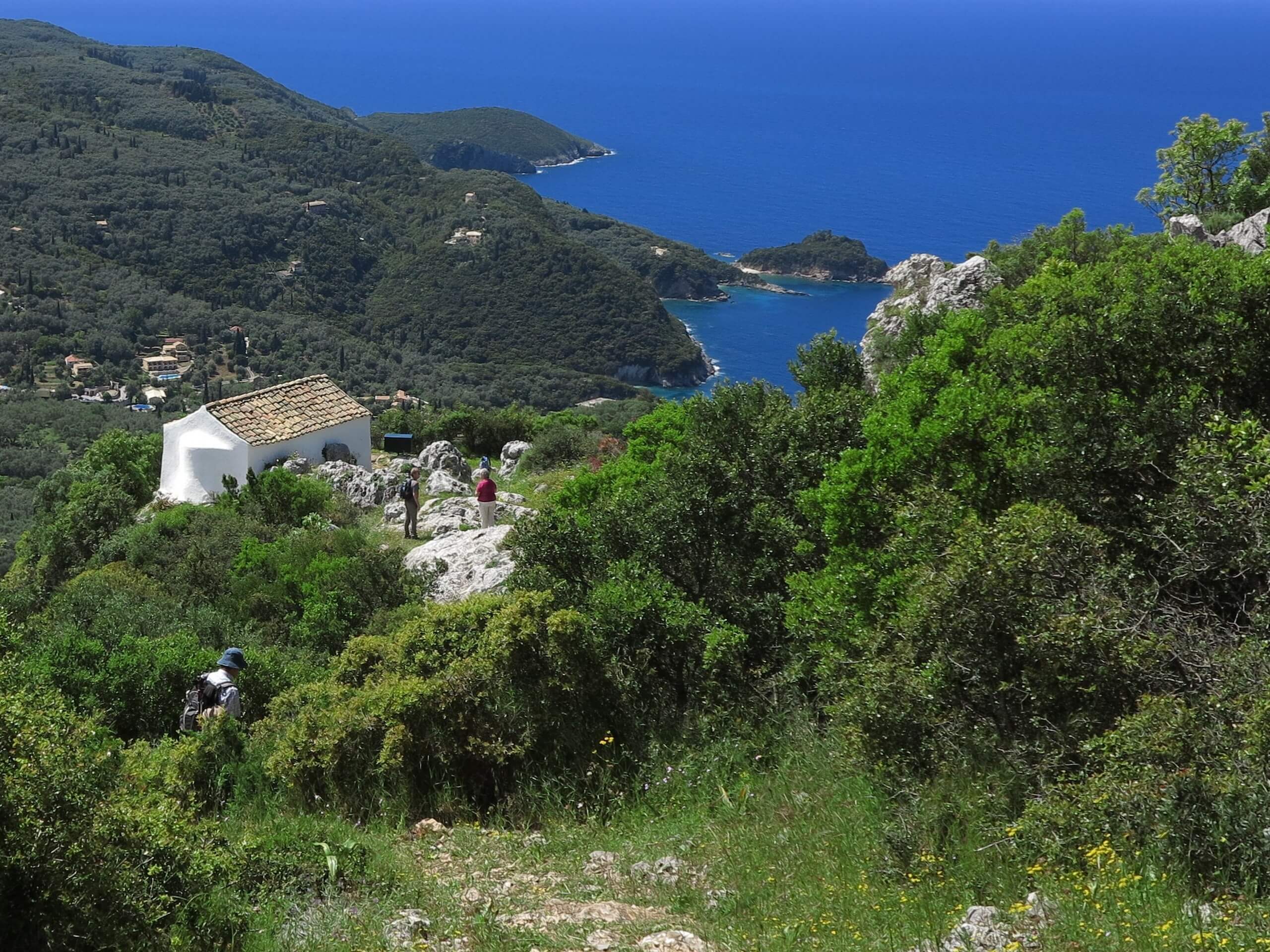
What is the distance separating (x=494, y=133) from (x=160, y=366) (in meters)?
109

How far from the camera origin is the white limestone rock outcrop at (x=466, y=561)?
15.7 metres

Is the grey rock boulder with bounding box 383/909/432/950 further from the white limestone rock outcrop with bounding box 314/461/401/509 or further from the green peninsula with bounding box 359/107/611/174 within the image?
the green peninsula with bounding box 359/107/611/174

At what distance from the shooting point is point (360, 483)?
24.2m

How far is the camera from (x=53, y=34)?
183875mm

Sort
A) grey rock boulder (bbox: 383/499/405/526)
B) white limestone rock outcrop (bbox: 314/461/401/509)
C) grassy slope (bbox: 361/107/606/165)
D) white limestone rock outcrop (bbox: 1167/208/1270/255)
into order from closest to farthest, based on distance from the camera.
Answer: white limestone rock outcrop (bbox: 1167/208/1270/255) < grey rock boulder (bbox: 383/499/405/526) < white limestone rock outcrop (bbox: 314/461/401/509) < grassy slope (bbox: 361/107/606/165)

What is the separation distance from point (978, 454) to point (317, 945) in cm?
680

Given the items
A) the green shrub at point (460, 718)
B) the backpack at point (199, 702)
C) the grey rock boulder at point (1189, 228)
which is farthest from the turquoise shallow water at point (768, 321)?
the backpack at point (199, 702)

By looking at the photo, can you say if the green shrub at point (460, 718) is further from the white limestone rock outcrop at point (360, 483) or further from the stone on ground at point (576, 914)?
the white limestone rock outcrop at point (360, 483)

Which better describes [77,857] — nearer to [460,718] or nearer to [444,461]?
[460,718]

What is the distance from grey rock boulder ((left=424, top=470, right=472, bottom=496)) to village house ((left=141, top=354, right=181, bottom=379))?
234 feet

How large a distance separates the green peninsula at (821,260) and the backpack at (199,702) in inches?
4282

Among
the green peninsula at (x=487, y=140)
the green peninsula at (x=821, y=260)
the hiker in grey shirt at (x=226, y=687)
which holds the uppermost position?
the green peninsula at (x=487, y=140)

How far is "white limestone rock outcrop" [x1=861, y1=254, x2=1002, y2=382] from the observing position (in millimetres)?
21359

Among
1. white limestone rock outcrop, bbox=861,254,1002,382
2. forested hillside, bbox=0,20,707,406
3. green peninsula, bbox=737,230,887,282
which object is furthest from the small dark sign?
green peninsula, bbox=737,230,887,282
